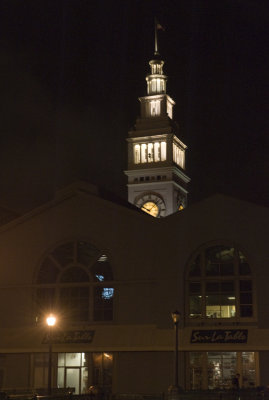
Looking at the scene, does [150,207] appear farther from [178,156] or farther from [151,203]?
[178,156]

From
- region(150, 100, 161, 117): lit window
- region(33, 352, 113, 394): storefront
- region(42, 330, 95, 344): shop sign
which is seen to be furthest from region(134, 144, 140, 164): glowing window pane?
region(33, 352, 113, 394): storefront

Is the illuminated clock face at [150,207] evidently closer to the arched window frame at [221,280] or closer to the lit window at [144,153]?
the lit window at [144,153]

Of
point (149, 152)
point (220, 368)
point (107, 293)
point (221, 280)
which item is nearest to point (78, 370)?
point (107, 293)

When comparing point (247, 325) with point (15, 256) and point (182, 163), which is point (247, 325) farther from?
point (182, 163)

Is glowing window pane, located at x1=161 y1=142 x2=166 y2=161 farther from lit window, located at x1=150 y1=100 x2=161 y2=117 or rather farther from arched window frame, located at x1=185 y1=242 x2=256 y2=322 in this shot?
arched window frame, located at x1=185 y1=242 x2=256 y2=322

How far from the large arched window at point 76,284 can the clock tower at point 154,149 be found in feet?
174

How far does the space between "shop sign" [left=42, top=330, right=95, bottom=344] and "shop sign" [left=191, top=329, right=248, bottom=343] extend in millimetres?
7189

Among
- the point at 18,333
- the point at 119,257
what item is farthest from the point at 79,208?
the point at 18,333

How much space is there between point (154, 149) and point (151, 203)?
8.48 m

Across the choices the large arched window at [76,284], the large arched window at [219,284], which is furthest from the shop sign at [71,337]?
the large arched window at [219,284]

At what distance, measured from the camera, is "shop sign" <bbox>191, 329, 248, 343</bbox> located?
160 feet

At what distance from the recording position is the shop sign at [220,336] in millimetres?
48625

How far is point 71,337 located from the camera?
52750 mm

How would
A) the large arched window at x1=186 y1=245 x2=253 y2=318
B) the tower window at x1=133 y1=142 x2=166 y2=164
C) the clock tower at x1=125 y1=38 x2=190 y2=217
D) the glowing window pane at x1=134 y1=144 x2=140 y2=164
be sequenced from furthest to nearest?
the glowing window pane at x1=134 y1=144 x2=140 y2=164, the tower window at x1=133 y1=142 x2=166 y2=164, the clock tower at x1=125 y1=38 x2=190 y2=217, the large arched window at x1=186 y1=245 x2=253 y2=318
